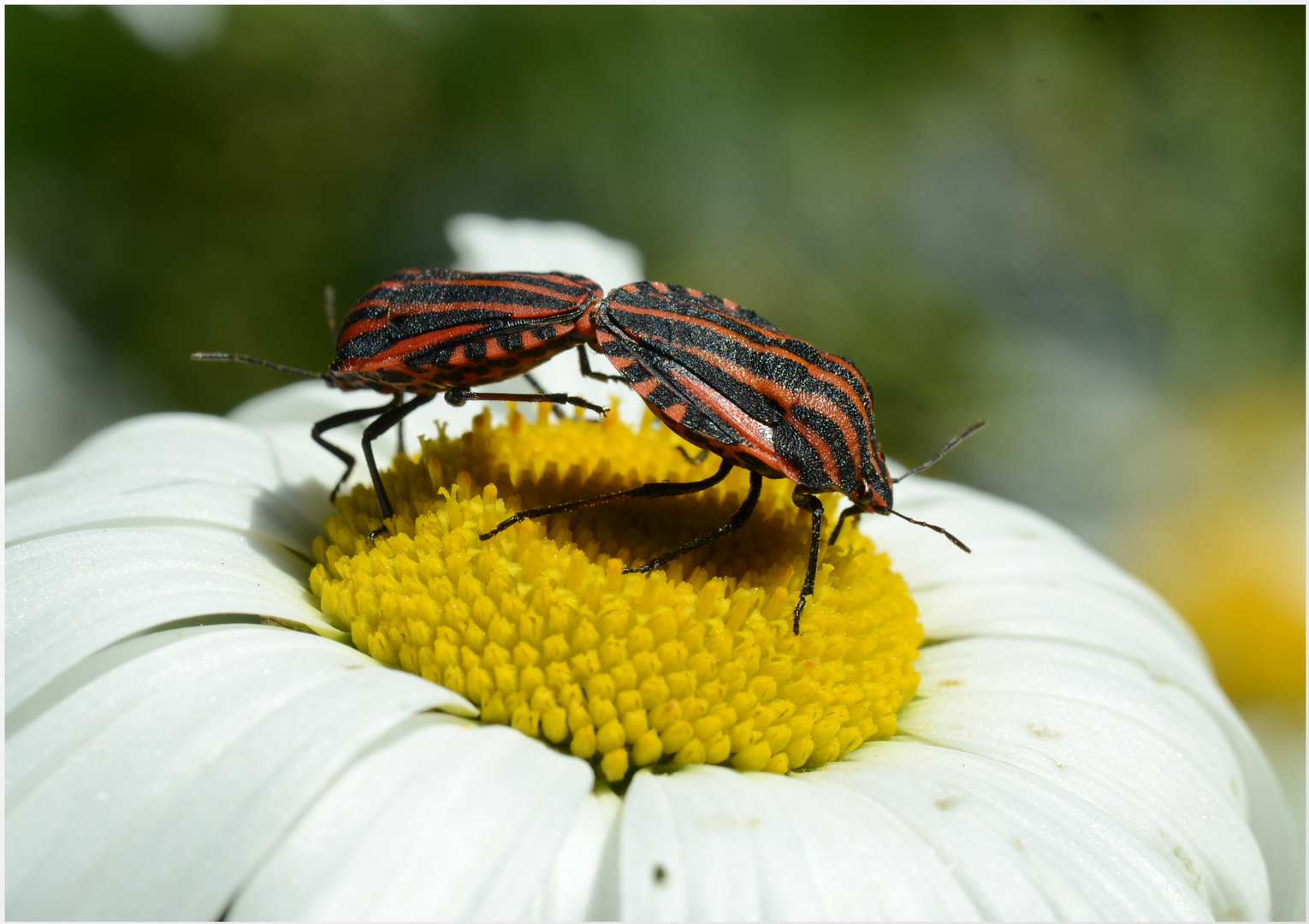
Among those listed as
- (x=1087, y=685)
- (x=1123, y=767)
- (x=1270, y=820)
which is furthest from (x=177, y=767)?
(x=1270, y=820)

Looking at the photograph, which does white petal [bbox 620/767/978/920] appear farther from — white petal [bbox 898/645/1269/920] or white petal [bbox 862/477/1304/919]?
white petal [bbox 862/477/1304/919]

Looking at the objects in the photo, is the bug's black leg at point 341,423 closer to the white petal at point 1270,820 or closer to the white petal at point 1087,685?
the white petal at point 1087,685

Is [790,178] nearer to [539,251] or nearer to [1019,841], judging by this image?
[539,251]

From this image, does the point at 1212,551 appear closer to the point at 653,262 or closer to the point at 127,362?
the point at 653,262

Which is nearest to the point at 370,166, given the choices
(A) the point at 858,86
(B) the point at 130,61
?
(B) the point at 130,61

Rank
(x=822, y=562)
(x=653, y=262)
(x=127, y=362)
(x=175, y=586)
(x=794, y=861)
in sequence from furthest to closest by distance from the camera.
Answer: (x=653, y=262) → (x=127, y=362) → (x=822, y=562) → (x=175, y=586) → (x=794, y=861)

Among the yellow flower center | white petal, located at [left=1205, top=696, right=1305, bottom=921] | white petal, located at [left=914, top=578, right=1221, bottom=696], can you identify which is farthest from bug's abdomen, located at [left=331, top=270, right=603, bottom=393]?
white petal, located at [left=1205, top=696, right=1305, bottom=921]
